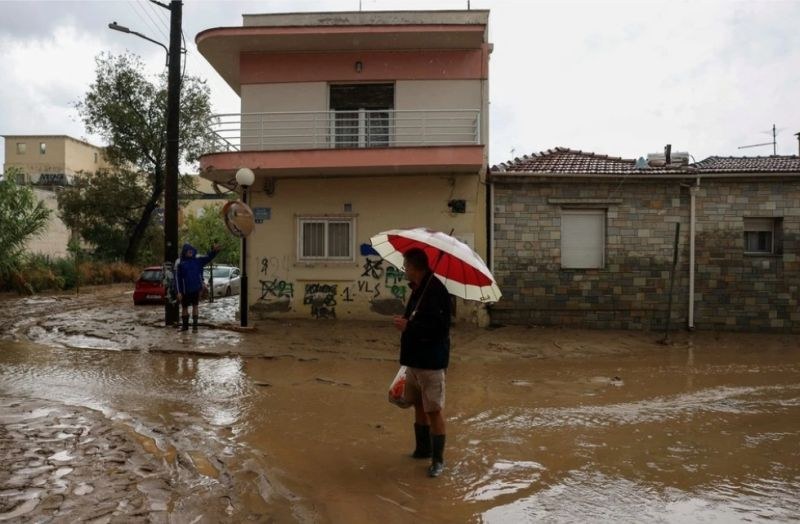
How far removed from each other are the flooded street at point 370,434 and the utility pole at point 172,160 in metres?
1.88

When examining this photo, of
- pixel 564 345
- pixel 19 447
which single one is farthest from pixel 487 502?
pixel 564 345

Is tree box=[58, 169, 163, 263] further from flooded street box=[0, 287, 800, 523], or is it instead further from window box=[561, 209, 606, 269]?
window box=[561, 209, 606, 269]

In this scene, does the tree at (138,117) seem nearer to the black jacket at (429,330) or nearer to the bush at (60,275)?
the bush at (60,275)

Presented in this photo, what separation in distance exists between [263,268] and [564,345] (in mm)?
6498

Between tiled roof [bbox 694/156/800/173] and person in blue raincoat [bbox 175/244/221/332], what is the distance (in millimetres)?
10330

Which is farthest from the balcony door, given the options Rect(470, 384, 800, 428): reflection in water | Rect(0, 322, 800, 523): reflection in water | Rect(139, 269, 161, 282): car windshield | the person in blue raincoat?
Rect(470, 384, 800, 428): reflection in water

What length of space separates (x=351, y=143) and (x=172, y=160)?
378 centimetres

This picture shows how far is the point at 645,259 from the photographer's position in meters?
12.9

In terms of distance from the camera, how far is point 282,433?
5703 millimetres

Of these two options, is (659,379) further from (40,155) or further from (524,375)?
(40,155)

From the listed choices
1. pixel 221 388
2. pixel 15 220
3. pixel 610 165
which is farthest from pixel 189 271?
pixel 15 220

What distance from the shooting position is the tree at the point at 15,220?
20.6m

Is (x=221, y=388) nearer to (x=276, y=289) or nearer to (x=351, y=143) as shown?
(x=276, y=289)

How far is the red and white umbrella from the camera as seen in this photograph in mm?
4699
